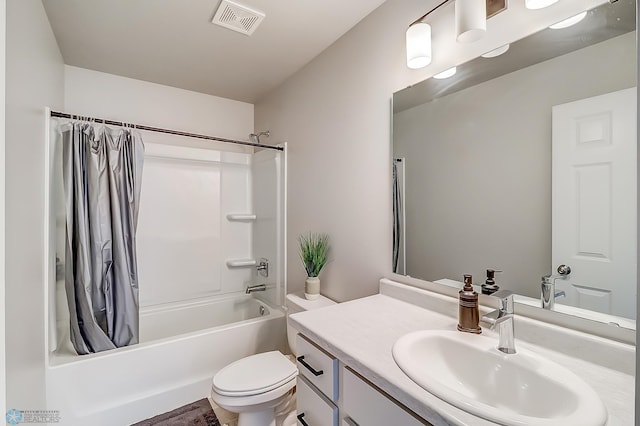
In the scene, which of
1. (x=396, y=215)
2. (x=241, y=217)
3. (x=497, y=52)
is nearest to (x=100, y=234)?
(x=241, y=217)

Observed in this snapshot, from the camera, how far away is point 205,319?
2566 millimetres

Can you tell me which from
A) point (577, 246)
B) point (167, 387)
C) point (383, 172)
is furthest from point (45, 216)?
point (577, 246)

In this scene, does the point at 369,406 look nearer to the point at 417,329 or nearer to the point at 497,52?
the point at 417,329

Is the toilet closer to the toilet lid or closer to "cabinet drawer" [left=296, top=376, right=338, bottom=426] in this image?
the toilet lid

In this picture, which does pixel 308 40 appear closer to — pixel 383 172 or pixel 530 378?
pixel 383 172

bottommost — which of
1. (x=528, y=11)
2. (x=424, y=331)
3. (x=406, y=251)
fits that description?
(x=424, y=331)

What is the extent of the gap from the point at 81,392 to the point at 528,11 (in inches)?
107

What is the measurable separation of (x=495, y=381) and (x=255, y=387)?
1079 millimetres

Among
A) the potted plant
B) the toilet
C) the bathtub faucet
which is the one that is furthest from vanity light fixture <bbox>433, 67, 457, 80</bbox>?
the bathtub faucet

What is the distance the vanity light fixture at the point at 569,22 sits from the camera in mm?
895

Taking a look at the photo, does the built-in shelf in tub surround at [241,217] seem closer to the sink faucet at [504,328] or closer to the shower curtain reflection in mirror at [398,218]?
the shower curtain reflection in mirror at [398,218]

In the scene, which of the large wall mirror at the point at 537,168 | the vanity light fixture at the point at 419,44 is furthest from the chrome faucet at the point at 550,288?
the vanity light fixture at the point at 419,44

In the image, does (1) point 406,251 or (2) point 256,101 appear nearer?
(1) point 406,251

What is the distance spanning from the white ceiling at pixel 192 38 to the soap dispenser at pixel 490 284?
145 centimetres
